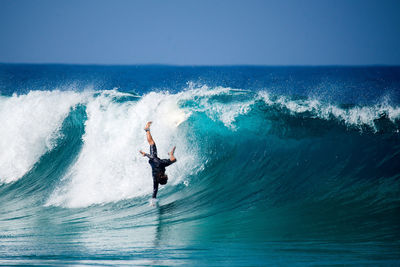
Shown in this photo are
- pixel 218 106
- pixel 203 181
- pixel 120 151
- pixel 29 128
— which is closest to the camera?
pixel 203 181

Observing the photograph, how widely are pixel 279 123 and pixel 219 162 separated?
5.79 feet

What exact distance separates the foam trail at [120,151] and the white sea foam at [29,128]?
3.68 feet

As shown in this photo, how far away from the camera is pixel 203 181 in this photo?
31.5ft

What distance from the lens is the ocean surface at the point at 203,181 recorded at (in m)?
5.51

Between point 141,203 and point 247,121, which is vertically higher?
point 247,121

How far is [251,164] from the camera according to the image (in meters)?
10.1

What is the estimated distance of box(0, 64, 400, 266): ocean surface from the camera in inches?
217

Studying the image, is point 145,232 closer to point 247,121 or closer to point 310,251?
point 310,251

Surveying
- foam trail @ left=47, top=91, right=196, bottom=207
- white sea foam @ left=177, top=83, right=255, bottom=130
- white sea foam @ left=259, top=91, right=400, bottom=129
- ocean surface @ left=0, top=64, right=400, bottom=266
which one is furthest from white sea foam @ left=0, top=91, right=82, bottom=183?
white sea foam @ left=259, top=91, right=400, bottom=129

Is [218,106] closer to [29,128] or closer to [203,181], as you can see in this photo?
[203,181]

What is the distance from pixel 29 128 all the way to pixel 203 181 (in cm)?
619

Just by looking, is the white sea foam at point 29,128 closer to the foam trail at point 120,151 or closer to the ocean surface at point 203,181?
the ocean surface at point 203,181

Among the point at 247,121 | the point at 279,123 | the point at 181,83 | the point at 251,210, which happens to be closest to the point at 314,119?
the point at 279,123

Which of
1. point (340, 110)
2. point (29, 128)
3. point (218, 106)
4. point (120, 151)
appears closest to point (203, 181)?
point (120, 151)
